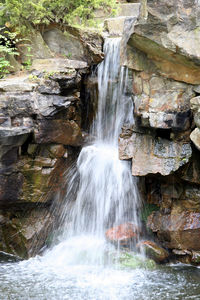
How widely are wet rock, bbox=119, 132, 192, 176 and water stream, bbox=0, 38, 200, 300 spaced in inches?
37.8

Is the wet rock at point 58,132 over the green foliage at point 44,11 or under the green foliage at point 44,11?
under

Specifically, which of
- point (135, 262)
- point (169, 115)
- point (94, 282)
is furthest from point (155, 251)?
point (169, 115)

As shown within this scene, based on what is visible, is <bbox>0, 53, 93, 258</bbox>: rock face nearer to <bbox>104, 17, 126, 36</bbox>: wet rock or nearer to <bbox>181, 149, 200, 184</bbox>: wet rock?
<bbox>181, 149, 200, 184</bbox>: wet rock

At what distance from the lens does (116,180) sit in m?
7.64

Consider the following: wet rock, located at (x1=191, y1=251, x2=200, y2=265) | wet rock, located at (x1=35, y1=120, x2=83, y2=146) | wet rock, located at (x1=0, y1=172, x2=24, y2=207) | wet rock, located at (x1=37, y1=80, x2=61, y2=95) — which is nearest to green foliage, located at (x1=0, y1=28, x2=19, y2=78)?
wet rock, located at (x1=37, y1=80, x2=61, y2=95)

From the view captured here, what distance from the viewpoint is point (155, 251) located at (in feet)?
21.7

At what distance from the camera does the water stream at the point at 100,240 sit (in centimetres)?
548

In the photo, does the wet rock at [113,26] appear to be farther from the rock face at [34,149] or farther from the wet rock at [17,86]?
the wet rock at [17,86]

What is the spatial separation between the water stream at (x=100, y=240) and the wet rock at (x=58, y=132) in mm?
818

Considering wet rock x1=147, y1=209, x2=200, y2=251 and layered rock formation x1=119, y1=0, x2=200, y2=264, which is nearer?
layered rock formation x1=119, y1=0, x2=200, y2=264

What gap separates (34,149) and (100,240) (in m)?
2.51

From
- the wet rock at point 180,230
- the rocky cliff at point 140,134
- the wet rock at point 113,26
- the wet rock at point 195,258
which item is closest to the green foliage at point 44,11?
the wet rock at point 113,26

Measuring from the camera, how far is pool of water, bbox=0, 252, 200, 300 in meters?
5.32

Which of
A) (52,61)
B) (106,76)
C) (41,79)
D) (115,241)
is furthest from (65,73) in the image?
(115,241)
